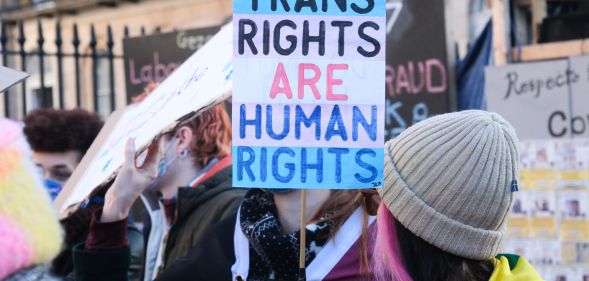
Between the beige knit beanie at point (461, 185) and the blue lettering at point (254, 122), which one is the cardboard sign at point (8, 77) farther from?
the beige knit beanie at point (461, 185)

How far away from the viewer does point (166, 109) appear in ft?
7.98

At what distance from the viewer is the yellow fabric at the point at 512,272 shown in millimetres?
1805

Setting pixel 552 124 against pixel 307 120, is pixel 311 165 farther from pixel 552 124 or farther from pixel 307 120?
pixel 552 124

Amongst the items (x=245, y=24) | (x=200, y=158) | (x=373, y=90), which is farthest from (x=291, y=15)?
(x=200, y=158)

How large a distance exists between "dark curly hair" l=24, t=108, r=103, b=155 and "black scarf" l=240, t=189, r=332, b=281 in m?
2.00

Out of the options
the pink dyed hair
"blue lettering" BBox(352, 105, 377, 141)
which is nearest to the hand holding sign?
"blue lettering" BBox(352, 105, 377, 141)

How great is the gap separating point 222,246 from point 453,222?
35.4 inches

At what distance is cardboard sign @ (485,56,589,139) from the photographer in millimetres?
4320

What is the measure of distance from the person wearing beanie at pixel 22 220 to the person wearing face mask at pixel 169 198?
920 mm

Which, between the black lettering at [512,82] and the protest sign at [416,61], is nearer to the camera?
the black lettering at [512,82]

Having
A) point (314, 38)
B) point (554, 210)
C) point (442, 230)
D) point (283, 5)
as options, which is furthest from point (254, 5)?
→ point (554, 210)

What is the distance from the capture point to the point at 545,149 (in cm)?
443

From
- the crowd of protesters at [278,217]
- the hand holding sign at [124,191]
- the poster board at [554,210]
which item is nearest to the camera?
the crowd of protesters at [278,217]

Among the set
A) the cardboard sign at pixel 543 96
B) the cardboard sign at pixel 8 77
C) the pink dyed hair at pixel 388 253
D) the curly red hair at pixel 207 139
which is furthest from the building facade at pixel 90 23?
the pink dyed hair at pixel 388 253
